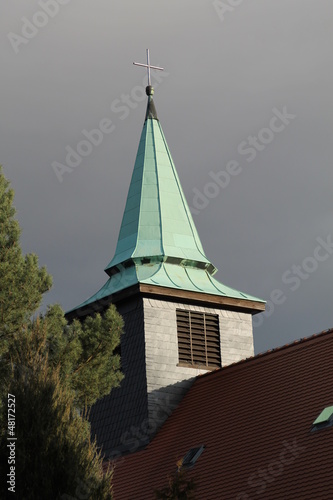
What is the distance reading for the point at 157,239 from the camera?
37250 mm

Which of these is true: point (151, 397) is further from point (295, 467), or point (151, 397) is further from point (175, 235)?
point (295, 467)

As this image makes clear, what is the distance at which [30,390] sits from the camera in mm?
19859

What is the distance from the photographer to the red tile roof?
25703 millimetres

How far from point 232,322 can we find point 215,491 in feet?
36.7

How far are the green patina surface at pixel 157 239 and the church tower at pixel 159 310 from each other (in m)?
0.03

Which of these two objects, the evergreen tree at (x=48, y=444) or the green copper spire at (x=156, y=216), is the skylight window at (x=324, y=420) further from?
the green copper spire at (x=156, y=216)

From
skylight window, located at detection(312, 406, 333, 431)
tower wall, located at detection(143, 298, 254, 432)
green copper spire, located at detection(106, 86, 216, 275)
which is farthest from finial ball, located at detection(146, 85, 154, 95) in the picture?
skylight window, located at detection(312, 406, 333, 431)

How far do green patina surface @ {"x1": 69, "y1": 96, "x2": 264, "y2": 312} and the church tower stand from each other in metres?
0.03

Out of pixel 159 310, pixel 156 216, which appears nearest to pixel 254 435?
pixel 159 310

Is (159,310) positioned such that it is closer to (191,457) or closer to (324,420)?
(191,457)

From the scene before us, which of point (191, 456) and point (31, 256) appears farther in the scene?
point (191, 456)

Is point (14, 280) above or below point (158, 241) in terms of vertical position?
below

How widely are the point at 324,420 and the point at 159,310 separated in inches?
415

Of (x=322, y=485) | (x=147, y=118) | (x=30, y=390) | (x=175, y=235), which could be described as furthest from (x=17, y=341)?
(x=147, y=118)
